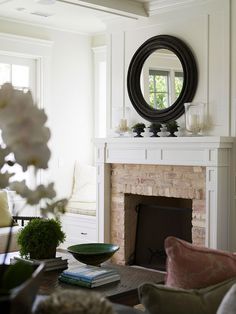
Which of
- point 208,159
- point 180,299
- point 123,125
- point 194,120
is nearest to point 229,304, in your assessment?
point 180,299

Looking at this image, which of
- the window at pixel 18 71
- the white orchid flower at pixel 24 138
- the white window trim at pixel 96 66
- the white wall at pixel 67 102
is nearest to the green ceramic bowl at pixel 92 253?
the white orchid flower at pixel 24 138

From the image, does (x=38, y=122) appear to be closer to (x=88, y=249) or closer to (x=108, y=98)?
(x=88, y=249)

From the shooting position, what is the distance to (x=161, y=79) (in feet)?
16.4

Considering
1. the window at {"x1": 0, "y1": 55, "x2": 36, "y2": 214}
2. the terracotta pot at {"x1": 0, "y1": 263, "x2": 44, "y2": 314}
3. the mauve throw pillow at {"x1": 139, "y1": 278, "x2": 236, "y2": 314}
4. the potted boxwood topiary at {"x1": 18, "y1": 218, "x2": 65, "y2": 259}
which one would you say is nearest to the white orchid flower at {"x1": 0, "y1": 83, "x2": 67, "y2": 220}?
the terracotta pot at {"x1": 0, "y1": 263, "x2": 44, "y2": 314}

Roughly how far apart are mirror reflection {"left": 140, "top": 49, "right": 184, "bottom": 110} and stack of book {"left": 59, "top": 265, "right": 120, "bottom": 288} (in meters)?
2.30

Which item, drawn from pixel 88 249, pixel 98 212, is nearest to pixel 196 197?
pixel 98 212

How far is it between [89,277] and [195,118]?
210 cm

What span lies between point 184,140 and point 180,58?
2.52 feet

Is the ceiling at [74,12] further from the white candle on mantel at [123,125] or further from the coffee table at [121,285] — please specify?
the coffee table at [121,285]

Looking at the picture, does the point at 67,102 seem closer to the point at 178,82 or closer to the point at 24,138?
the point at 178,82

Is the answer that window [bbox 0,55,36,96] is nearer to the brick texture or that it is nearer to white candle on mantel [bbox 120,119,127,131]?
white candle on mantel [bbox 120,119,127,131]

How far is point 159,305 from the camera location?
1646 millimetres

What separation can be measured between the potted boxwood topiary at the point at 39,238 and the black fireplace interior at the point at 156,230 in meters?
1.98

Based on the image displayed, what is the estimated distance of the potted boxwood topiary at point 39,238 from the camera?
3.05 m
